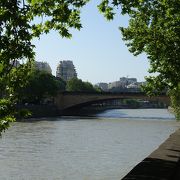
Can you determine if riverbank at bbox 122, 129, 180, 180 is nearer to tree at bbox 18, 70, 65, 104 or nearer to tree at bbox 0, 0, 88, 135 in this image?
tree at bbox 0, 0, 88, 135

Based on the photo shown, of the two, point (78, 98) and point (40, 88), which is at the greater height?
point (40, 88)

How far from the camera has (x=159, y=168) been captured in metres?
9.29

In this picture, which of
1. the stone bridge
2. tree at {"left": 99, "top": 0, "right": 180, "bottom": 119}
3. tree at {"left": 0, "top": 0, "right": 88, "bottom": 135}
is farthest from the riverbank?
the stone bridge

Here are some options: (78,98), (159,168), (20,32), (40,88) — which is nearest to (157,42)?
(159,168)

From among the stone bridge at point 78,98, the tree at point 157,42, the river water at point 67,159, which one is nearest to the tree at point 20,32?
the tree at point 157,42

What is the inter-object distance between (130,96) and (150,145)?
59.2 meters

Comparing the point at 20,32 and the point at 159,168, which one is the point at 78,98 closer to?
the point at 159,168

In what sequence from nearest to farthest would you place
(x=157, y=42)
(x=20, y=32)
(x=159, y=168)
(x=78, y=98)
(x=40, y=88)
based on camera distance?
1. (x=20, y=32)
2. (x=159, y=168)
3. (x=157, y=42)
4. (x=40, y=88)
5. (x=78, y=98)

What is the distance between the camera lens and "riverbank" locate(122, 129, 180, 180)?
27.4 feet

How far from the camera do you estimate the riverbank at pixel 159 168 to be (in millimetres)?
8363

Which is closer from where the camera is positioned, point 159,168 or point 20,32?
point 20,32

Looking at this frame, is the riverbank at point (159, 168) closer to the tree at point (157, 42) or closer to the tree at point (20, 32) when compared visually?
the tree at point (20, 32)

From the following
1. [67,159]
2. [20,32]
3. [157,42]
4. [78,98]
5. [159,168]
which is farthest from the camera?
[78,98]

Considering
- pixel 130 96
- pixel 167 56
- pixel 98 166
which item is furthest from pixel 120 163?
pixel 130 96
